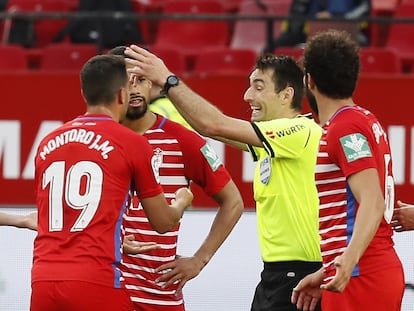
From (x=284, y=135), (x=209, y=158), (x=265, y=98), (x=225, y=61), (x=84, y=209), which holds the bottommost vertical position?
(x=84, y=209)

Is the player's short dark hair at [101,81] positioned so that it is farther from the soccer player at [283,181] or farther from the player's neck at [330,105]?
the player's neck at [330,105]

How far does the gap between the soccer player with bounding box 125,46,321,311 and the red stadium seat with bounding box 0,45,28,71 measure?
618 centimetres

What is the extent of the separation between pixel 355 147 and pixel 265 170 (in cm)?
114

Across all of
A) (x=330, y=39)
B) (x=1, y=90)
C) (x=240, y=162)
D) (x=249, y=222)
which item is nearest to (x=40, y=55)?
(x=1, y=90)

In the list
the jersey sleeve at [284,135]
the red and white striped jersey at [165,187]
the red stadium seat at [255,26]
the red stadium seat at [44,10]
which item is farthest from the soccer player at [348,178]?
the red stadium seat at [44,10]

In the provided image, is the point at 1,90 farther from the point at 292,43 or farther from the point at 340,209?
the point at 340,209

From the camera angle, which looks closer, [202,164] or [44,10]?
[202,164]

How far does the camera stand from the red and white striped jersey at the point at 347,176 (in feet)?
16.2

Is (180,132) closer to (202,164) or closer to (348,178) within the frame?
(202,164)

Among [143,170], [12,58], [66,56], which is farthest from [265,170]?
[12,58]

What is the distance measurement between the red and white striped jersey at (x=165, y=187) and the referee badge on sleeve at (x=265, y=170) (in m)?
0.25

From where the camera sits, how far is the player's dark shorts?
5965 mm

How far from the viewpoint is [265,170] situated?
19.7 feet

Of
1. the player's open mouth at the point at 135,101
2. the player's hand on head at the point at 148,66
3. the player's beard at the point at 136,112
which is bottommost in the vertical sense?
the player's beard at the point at 136,112
